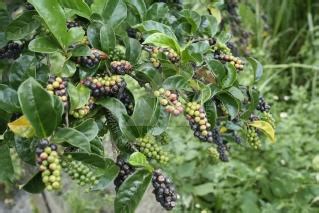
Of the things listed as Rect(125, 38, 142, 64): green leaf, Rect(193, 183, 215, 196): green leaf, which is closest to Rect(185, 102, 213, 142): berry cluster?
Rect(125, 38, 142, 64): green leaf

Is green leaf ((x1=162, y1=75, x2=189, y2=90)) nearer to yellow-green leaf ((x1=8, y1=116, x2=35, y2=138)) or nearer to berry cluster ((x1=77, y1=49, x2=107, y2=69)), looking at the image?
berry cluster ((x1=77, y1=49, x2=107, y2=69))

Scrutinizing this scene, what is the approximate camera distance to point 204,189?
1.99 metres

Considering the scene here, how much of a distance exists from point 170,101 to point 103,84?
102 millimetres

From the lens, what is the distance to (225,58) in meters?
0.93

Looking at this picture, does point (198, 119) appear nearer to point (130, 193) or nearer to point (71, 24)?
point (130, 193)

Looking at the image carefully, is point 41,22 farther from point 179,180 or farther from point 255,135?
point 179,180

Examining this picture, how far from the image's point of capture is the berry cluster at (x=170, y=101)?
0.78 meters

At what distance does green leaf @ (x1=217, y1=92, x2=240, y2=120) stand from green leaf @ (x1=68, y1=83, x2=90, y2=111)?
255mm

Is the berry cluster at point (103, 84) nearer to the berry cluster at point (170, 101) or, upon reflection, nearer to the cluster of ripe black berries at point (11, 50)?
the berry cluster at point (170, 101)

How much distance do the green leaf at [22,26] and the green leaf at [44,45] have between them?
0.38ft

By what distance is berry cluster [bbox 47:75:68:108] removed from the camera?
0.72 meters

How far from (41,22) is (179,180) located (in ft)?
4.14

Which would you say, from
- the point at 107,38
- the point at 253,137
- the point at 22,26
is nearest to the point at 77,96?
the point at 107,38

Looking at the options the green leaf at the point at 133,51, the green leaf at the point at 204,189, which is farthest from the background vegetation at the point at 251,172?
the green leaf at the point at 133,51
